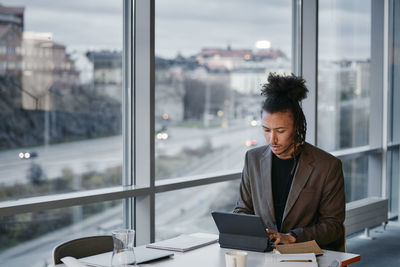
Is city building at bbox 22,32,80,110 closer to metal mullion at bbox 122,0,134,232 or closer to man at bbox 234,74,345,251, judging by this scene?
metal mullion at bbox 122,0,134,232

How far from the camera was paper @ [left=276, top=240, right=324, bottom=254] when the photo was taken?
2707mm

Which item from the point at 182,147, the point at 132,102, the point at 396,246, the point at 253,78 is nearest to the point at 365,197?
the point at 396,246

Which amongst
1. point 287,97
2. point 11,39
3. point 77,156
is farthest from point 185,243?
point 11,39

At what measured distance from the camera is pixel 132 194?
4.02m

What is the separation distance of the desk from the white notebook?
0.14 ft

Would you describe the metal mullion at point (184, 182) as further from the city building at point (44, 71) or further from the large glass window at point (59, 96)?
the city building at point (44, 71)

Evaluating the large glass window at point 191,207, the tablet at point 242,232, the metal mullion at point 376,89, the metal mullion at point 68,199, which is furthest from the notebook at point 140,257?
the metal mullion at point 376,89

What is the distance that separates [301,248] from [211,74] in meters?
3.31

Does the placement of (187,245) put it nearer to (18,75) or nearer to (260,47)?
(18,75)

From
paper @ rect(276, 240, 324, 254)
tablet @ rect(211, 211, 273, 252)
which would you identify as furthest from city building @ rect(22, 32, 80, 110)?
paper @ rect(276, 240, 324, 254)

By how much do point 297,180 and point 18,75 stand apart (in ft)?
6.02

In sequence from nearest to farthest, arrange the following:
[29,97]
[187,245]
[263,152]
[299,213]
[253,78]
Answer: [187,245]
[299,213]
[263,152]
[29,97]
[253,78]

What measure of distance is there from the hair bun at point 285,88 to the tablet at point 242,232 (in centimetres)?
83

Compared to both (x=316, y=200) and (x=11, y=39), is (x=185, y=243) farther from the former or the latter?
(x=11, y=39)
